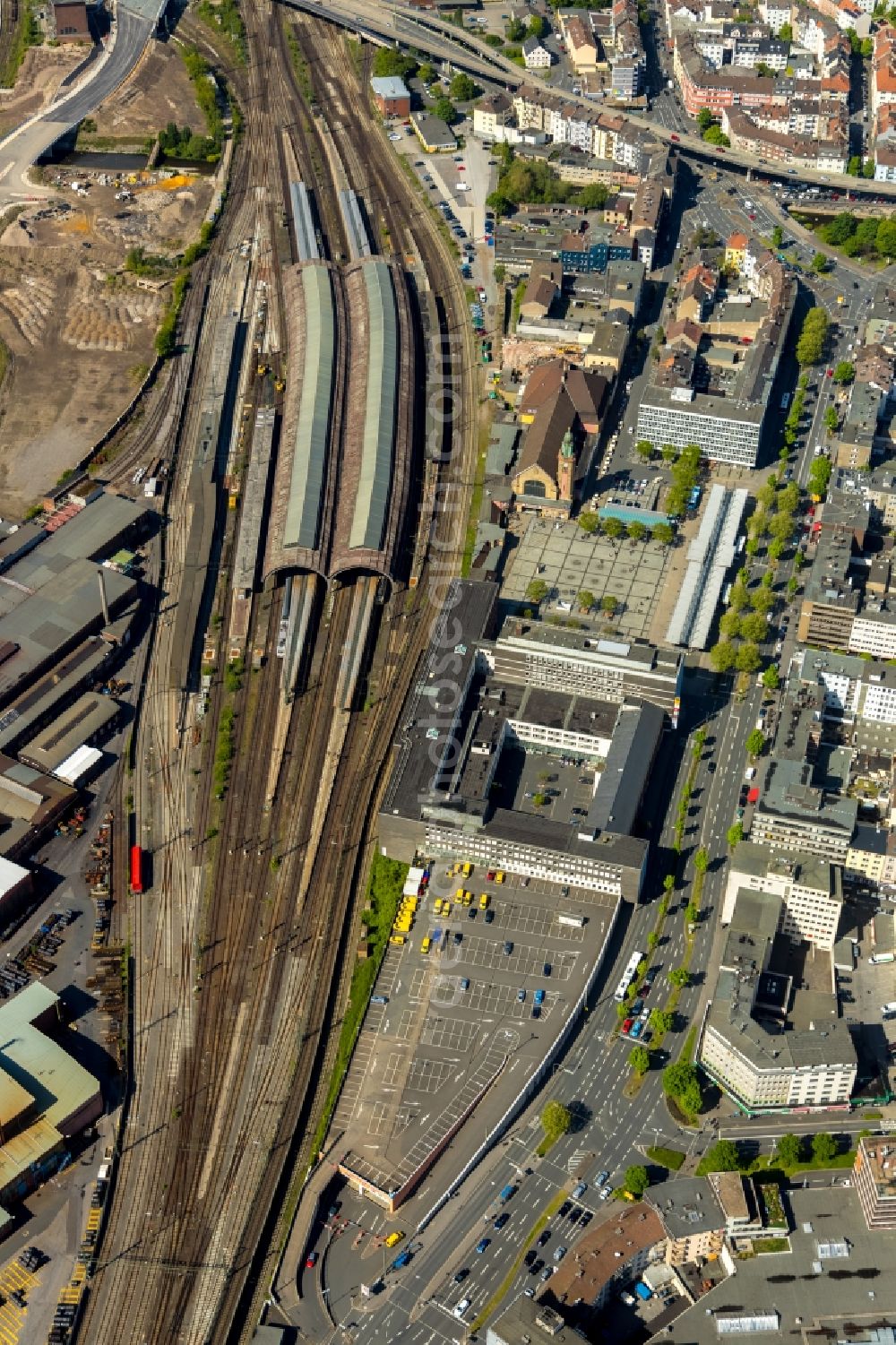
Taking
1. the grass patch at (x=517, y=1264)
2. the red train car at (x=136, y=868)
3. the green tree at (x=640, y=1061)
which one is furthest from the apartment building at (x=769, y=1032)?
the red train car at (x=136, y=868)

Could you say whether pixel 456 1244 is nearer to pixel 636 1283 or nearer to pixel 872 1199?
pixel 636 1283

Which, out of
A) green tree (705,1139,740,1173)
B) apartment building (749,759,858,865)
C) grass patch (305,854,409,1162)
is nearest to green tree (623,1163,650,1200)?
green tree (705,1139,740,1173)

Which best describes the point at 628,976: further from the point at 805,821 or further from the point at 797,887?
the point at 805,821

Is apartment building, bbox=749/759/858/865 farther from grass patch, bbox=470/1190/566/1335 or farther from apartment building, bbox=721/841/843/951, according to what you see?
grass patch, bbox=470/1190/566/1335

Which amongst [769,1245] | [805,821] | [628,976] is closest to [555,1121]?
[628,976]

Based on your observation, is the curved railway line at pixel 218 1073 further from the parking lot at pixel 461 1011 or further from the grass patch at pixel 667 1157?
the grass patch at pixel 667 1157

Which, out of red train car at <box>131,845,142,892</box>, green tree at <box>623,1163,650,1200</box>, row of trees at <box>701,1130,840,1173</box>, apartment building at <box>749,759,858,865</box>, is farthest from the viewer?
red train car at <box>131,845,142,892</box>

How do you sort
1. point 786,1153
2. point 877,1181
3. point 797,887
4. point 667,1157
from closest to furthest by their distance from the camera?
point 877,1181
point 786,1153
point 667,1157
point 797,887
